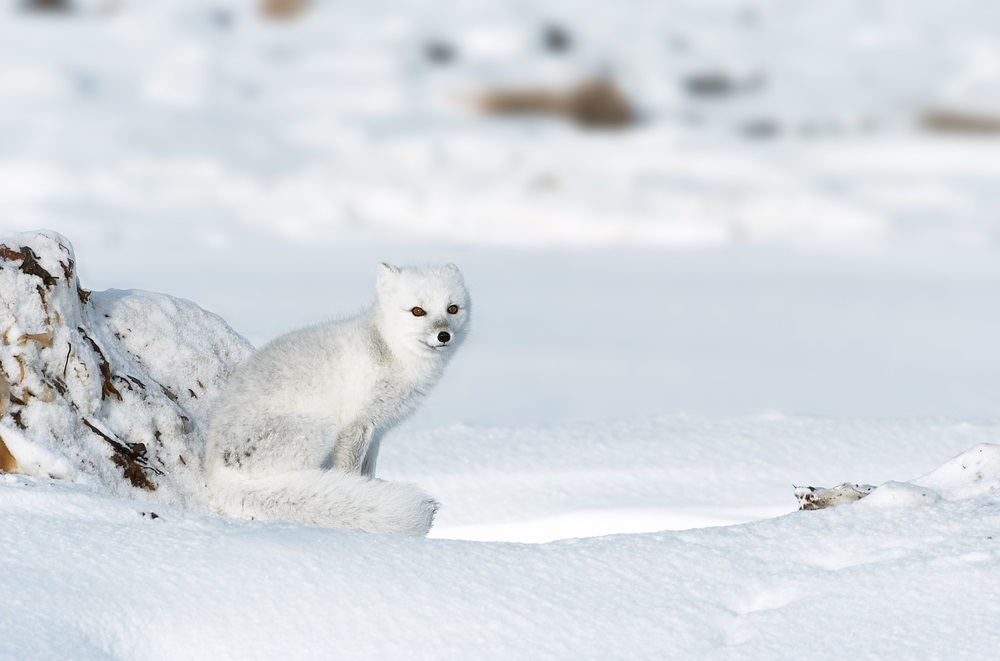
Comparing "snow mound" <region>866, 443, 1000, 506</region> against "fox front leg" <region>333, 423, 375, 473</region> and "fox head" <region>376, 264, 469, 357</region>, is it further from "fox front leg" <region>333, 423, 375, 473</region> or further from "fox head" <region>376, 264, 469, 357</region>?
"fox front leg" <region>333, 423, 375, 473</region>

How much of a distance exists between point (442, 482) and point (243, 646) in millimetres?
2030

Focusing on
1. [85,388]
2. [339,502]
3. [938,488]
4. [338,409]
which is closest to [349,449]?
[338,409]

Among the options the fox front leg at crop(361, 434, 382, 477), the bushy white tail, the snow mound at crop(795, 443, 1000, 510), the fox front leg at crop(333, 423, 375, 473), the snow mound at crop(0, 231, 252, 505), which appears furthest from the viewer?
the fox front leg at crop(361, 434, 382, 477)

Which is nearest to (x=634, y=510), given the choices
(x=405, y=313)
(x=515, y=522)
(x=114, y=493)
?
(x=515, y=522)

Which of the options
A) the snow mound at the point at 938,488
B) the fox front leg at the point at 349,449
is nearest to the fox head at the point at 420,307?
the fox front leg at the point at 349,449

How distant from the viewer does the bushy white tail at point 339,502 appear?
296 centimetres

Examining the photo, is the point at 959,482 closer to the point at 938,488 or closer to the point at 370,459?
the point at 938,488

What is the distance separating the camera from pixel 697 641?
2.23 meters

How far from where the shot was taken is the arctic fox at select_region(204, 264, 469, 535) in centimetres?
300

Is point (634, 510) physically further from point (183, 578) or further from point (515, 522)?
point (183, 578)

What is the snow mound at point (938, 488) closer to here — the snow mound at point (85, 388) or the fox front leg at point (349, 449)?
the fox front leg at point (349, 449)

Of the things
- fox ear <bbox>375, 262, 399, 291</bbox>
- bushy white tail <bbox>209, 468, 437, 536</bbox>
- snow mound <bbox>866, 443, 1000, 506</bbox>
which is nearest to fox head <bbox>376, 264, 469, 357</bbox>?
fox ear <bbox>375, 262, 399, 291</bbox>

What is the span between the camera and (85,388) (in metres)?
3.17

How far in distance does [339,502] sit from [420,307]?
0.62m
